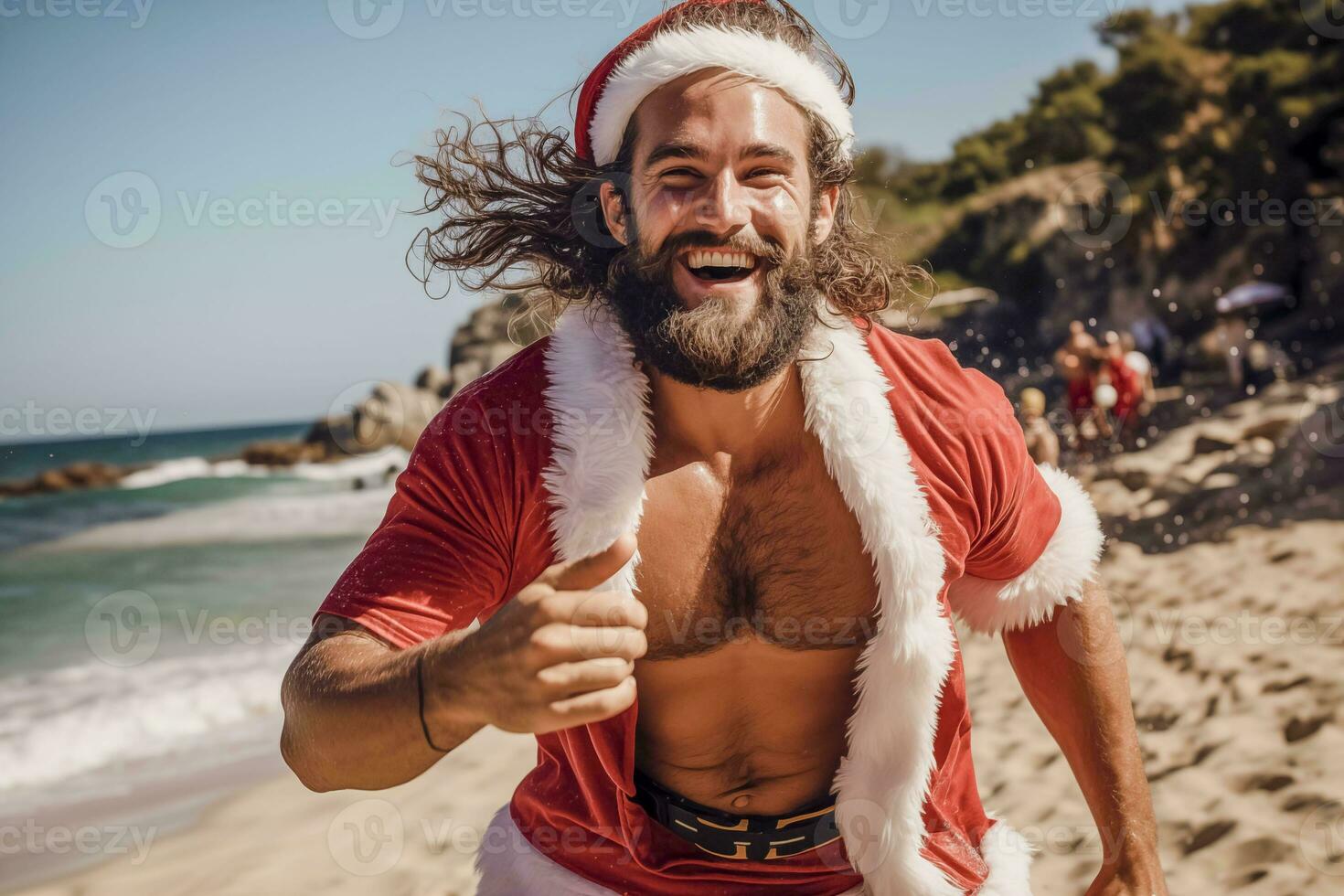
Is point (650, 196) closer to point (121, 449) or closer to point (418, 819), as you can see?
point (418, 819)

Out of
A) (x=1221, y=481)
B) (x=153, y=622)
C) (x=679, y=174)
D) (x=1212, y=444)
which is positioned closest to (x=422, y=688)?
(x=679, y=174)

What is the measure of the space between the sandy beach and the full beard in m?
0.99

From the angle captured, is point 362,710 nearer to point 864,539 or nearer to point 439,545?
point 439,545

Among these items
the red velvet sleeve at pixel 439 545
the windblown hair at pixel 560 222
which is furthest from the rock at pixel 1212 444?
the red velvet sleeve at pixel 439 545

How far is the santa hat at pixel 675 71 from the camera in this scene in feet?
6.73

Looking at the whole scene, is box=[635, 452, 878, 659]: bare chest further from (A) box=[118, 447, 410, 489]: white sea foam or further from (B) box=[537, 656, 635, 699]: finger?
(A) box=[118, 447, 410, 489]: white sea foam

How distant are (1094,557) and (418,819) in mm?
3716

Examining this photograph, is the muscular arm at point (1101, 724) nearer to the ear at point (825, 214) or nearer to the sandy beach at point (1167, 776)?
the sandy beach at point (1167, 776)

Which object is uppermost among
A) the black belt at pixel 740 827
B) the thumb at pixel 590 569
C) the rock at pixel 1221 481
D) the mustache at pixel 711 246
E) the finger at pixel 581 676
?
the mustache at pixel 711 246

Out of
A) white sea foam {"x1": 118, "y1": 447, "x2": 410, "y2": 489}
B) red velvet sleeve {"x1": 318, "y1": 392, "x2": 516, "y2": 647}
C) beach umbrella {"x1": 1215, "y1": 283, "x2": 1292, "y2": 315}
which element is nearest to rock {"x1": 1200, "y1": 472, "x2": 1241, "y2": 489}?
red velvet sleeve {"x1": 318, "y1": 392, "x2": 516, "y2": 647}

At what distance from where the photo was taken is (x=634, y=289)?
2.05m

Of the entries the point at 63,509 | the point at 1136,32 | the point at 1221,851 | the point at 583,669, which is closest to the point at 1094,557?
the point at 583,669

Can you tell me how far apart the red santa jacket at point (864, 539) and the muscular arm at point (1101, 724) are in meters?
0.06

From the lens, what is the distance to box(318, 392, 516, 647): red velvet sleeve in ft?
5.24
